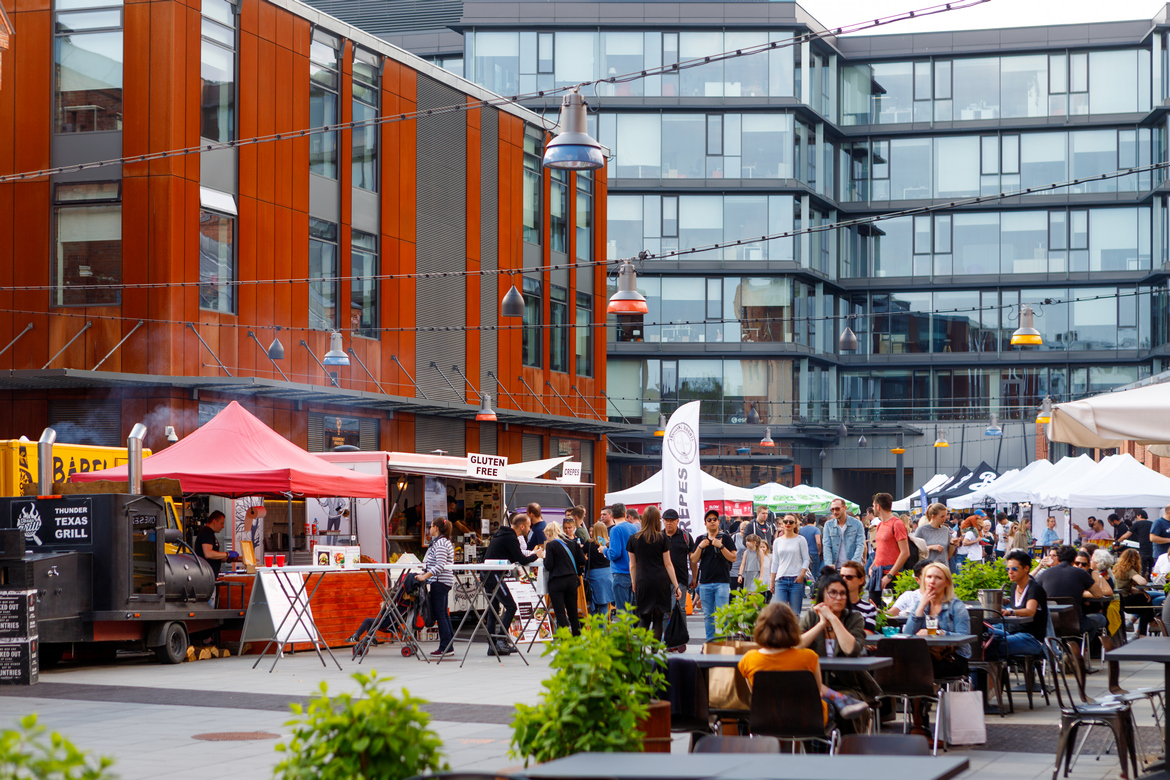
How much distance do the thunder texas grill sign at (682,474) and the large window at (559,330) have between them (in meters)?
16.8

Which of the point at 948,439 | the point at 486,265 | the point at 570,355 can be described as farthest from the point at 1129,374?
the point at 486,265

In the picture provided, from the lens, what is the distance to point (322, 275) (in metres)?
29.6

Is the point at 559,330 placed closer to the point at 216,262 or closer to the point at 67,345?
the point at 216,262

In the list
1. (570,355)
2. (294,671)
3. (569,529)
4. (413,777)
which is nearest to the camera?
(413,777)

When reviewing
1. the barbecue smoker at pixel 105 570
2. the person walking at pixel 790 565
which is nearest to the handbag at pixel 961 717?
the person walking at pixel 790 565

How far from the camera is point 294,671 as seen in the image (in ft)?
51.4

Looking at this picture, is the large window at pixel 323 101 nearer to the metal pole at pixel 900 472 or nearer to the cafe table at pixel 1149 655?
the cafe table at pixel 1149 655

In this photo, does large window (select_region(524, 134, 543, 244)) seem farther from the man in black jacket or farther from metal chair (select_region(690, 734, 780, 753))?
metal chair (select_region(690, 734, 780, 753))

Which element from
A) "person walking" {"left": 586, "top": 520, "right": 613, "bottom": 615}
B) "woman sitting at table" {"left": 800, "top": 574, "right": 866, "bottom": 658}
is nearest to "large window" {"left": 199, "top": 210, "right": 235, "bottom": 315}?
"person walking" {"left": 586, "top": 520, "right": 613, "bottom": 615}

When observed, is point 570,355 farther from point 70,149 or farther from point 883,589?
point 883,589

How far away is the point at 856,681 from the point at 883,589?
24.4 ft

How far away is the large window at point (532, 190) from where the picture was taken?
37.8 metres

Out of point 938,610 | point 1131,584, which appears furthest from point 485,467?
point 938,610

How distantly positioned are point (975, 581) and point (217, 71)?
731 inches
